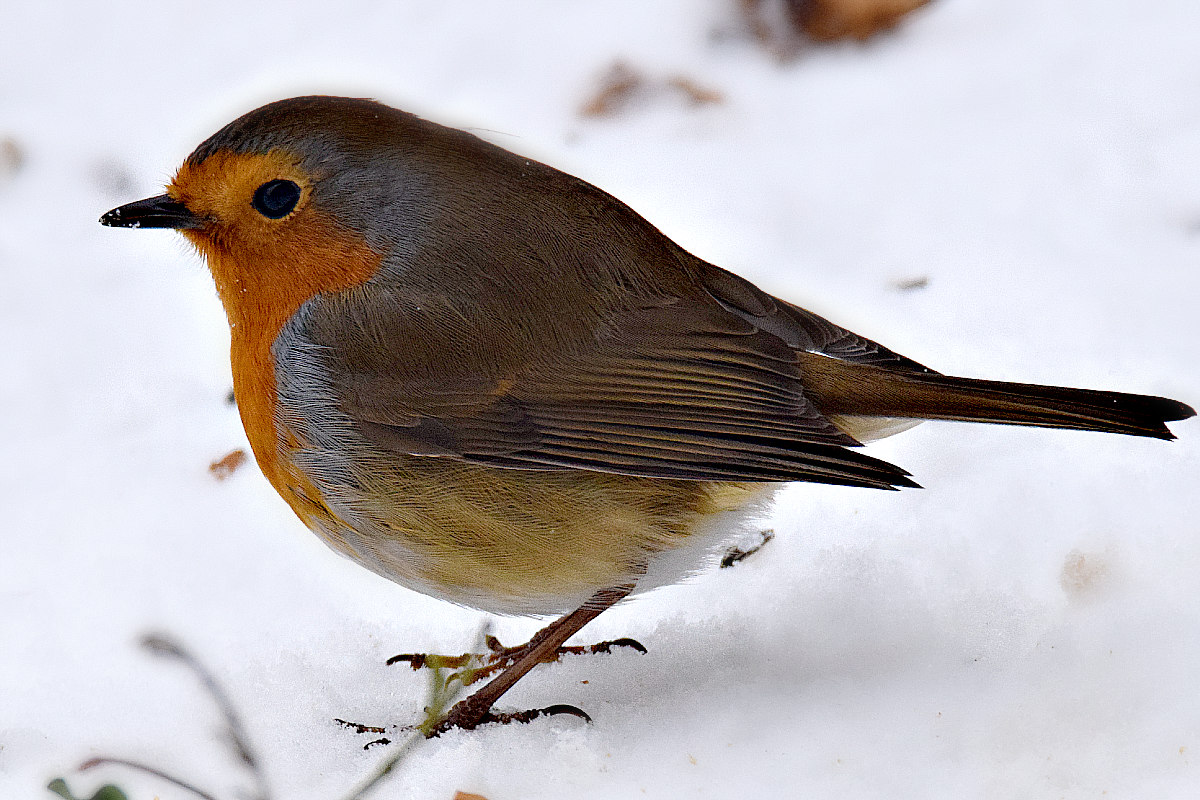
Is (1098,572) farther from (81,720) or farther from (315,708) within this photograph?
(81,720)

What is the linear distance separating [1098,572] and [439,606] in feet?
4.78

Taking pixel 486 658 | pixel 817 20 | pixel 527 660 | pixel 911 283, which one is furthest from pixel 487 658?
pixel 817 20

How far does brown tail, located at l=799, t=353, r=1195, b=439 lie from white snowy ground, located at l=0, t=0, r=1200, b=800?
0.41 metres

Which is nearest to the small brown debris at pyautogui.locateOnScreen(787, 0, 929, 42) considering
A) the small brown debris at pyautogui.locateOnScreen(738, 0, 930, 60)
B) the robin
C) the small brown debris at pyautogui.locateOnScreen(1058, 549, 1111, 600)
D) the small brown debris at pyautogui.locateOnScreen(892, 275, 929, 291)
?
the small brown debris at pyautogui.locateOnScreen(738, 0, 930, 60)

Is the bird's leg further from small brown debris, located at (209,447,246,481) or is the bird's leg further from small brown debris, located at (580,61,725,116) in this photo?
small brown debris, located at (580,61,725,116)

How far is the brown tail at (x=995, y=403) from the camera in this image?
2.69m

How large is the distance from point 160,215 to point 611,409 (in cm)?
99

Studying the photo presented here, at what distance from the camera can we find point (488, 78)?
4758mm

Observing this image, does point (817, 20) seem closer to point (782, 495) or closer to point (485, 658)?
point (782, 495)

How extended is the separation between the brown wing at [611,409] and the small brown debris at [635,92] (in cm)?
193

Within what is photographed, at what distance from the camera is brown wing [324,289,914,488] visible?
270cm

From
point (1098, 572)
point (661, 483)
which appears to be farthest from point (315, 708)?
point (1098, 572)

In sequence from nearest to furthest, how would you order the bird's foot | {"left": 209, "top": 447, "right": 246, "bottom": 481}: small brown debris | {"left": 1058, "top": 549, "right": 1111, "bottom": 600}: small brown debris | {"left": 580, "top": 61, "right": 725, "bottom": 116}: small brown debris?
{"left": 1058, "top": 549, "right": 1111, "bottom": 600}: small brown debris → the bird's foot → {"left": 209, "top": 447, "right": 246, "bottom": 481}: small brown debris → {"left": 580, "top": 61, "right": 725, "bottom": 116}: small brown debris

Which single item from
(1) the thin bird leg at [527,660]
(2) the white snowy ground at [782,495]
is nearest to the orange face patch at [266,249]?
(2) the white snowy ground at [782,495]
